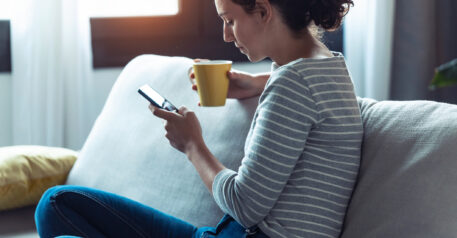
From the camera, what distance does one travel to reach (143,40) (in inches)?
113

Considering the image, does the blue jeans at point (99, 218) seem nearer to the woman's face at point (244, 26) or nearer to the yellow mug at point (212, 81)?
the yellow mug at point (212, 81)

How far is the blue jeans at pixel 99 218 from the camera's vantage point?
4.67 ft

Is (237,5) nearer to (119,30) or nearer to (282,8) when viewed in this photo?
(282,8)

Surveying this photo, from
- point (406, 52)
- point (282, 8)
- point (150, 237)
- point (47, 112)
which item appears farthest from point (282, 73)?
point (406, 52)

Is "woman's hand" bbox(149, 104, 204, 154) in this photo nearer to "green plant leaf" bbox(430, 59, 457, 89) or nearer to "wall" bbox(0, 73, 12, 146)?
"green plant leaf" bbox(430, 59, 457, 89)

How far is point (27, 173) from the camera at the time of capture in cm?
188

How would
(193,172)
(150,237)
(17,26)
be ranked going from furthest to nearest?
1. (17,26)
2. (193,172)
3. (150,237)

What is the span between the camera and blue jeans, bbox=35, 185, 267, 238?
142 cm

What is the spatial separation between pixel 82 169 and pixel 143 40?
42.1 inches

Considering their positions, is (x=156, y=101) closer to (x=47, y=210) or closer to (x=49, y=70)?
(x=47, y=210)

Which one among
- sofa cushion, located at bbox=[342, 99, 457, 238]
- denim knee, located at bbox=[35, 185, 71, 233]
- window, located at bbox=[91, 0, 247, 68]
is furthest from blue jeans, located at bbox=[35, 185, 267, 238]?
window, located at bbox=[91, 0, 247, 68]

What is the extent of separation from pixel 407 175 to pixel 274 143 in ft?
0.82

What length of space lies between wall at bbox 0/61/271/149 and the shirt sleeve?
170 cm

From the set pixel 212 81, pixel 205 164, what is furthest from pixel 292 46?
pixel 205 164
